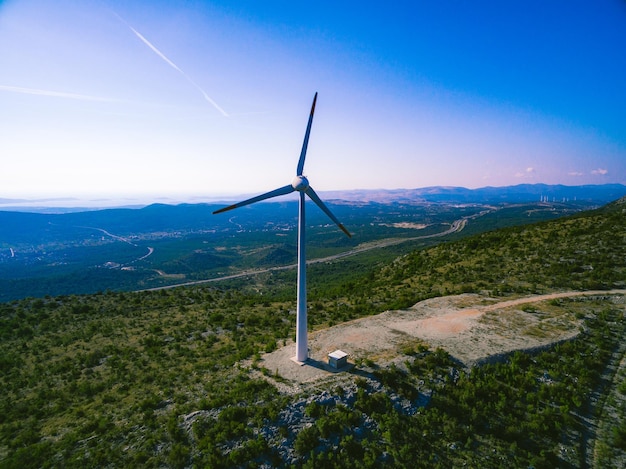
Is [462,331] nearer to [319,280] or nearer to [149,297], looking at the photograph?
[149,297]

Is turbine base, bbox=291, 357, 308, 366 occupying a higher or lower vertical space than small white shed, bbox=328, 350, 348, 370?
lower

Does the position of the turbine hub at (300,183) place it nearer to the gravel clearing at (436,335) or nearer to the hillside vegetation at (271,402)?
the gravel clearing at (436,335)

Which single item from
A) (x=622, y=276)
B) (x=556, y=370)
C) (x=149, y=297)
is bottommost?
(x=149, y=297)

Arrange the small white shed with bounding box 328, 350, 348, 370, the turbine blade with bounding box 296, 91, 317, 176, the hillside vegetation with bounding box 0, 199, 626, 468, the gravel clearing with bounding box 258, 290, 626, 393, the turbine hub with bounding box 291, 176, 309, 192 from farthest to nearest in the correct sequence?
the turbine blade with bounding box 296, 91, 317, 176
the gravel clearing with bounding box 258, 290, 626, 393
the small white shed with bounding box 328, 350, 348, 370
the turbine hub with bounding box 291, 176, 309, 192
the hillside vegetation with bounding box 0, 199, 626, 468

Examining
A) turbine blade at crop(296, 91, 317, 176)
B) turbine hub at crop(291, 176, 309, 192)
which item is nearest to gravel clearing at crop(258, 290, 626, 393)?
turbine hub at crop(291, 176, 309, 192)

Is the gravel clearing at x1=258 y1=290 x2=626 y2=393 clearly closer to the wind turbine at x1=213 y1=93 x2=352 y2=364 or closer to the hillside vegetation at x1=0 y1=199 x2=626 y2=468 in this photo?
the hillside vegetation at x1=0 y1=199 x2=626 y2=468

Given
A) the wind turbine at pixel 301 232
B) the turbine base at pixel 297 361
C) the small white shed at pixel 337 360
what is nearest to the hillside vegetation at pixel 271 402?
the small white shed at pixel 337 360

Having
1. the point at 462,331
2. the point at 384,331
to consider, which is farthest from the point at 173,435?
the point at 462,331
